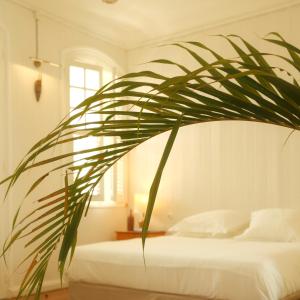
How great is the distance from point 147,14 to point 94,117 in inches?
56.4

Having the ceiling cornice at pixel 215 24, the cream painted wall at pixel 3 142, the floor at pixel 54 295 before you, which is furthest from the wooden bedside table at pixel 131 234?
the ceiling cornice at pixel 215 24

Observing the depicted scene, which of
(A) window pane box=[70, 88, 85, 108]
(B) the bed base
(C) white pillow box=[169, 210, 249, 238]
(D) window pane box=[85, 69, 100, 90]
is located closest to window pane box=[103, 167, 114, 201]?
(A) window pane box=[70, 88, 85, 108]

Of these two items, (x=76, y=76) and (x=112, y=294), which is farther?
(x=76, y=76)

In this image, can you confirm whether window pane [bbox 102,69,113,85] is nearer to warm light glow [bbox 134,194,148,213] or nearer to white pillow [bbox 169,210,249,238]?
warm light glow [bbox 134,194,148,213]

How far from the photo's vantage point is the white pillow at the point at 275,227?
4.27 metres

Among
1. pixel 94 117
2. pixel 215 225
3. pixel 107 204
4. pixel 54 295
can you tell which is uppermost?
pixel 94 117

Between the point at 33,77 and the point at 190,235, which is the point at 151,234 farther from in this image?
the point at 33,77

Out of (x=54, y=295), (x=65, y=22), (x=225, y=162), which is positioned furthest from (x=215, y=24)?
(x=54, y=295)

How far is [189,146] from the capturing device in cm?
580

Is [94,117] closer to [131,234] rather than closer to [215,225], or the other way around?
[131,234]

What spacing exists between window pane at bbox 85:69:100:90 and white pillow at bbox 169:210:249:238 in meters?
2.11

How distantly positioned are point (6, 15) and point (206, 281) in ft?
11.4

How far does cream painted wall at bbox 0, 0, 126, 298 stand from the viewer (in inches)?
192

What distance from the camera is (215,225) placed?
4.82 metres
